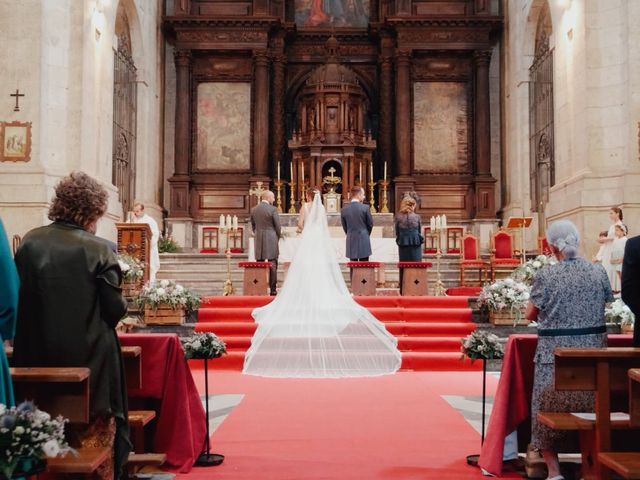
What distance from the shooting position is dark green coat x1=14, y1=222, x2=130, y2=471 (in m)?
3.80

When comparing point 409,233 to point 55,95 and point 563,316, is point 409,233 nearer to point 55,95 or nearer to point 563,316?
point 55,95

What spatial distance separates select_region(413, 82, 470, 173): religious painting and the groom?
9660mm

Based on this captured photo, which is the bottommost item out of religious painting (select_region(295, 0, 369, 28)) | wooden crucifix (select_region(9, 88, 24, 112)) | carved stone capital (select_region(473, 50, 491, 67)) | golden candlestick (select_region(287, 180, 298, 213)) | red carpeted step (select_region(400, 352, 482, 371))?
red carpeted step (select_region(400, 352, 482, 371))

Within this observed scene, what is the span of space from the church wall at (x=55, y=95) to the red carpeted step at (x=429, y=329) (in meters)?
6.40

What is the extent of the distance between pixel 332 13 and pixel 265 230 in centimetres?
1248

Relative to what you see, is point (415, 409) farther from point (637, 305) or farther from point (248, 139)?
point (248, 139)

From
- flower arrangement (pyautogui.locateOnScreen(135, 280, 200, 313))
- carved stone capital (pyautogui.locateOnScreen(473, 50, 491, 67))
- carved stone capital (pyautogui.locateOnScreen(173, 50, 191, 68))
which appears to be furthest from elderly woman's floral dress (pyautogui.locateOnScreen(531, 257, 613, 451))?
carved stone capital (pyautogui.locateOnScreen(173, 50, 191, 68))

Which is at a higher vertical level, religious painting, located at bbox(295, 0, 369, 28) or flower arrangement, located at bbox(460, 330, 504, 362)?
religious painting, located at bbox(295, 0, 369, 28)

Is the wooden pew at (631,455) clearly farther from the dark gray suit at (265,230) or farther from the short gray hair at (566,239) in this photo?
the dark gray suit at (265,230)

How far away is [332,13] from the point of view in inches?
901

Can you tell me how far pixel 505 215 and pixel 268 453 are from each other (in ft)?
55.2

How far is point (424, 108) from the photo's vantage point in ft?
71.6

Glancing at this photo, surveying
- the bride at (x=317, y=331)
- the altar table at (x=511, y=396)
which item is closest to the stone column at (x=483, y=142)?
the bride at (x=317, y=331)

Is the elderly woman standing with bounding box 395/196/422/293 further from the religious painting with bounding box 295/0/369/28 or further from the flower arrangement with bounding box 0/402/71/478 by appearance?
the religious painting with bounding box 295/0/369/28
